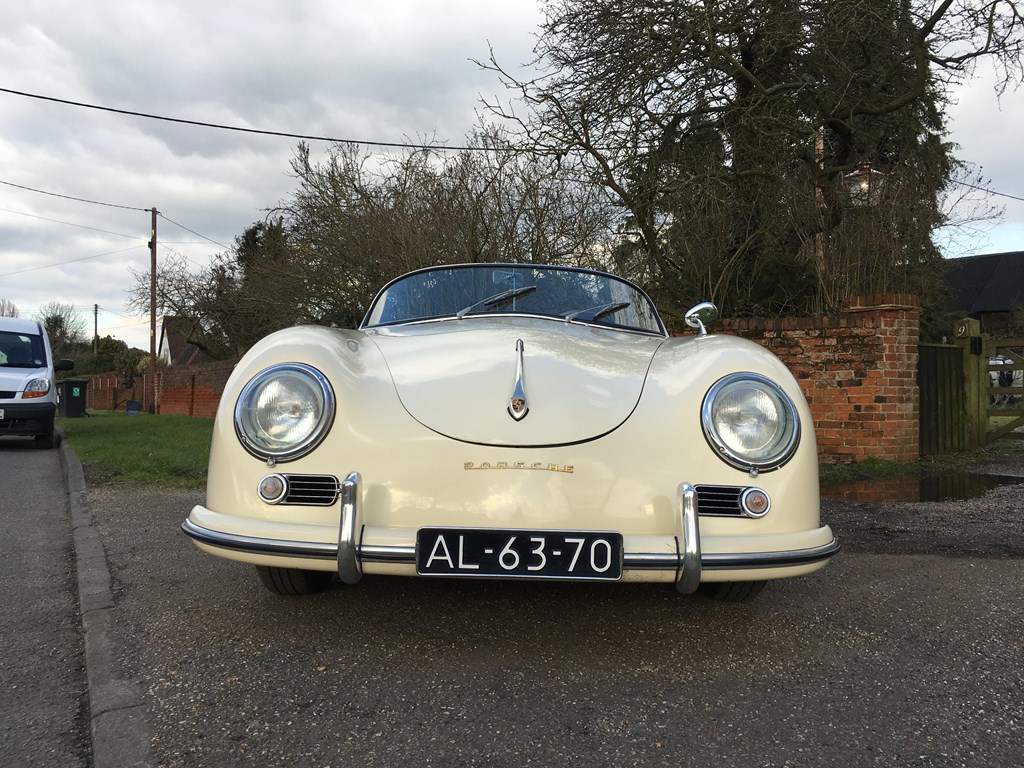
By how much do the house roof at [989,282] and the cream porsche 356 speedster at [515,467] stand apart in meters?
40.8

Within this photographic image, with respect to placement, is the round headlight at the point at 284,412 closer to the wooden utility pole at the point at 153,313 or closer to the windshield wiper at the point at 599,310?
the windshield wiper at the point at 599,310

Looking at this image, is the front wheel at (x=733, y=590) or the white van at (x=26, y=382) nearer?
the front wheel at (x=733, y=590)

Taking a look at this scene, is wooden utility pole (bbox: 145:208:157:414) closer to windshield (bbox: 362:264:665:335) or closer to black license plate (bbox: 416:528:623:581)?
windshield (bbox: 362:264:665:335)

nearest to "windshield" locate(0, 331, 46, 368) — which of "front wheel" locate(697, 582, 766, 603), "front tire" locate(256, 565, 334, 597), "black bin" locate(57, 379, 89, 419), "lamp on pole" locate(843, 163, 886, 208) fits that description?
"front tire" locate(256, 565, 334, 597)

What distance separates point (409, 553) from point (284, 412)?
0.61 m

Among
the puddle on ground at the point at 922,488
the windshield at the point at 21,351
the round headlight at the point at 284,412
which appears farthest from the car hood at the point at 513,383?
the windshield at the point at 21,351

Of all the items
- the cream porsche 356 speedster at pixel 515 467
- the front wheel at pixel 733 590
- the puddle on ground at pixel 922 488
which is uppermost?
the cream porsche 356 speedster at pixel 515 467

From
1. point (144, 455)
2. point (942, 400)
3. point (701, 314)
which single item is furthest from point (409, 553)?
point (942, 400)

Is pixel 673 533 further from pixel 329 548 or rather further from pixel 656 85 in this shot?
pixel 656 85

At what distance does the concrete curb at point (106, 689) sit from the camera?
1731 millimetres

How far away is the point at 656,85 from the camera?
935cm

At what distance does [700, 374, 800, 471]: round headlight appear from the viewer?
7.46 ft

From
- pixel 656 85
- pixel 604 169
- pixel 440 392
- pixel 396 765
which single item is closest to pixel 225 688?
pixel 396 765

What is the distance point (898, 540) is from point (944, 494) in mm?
1720
